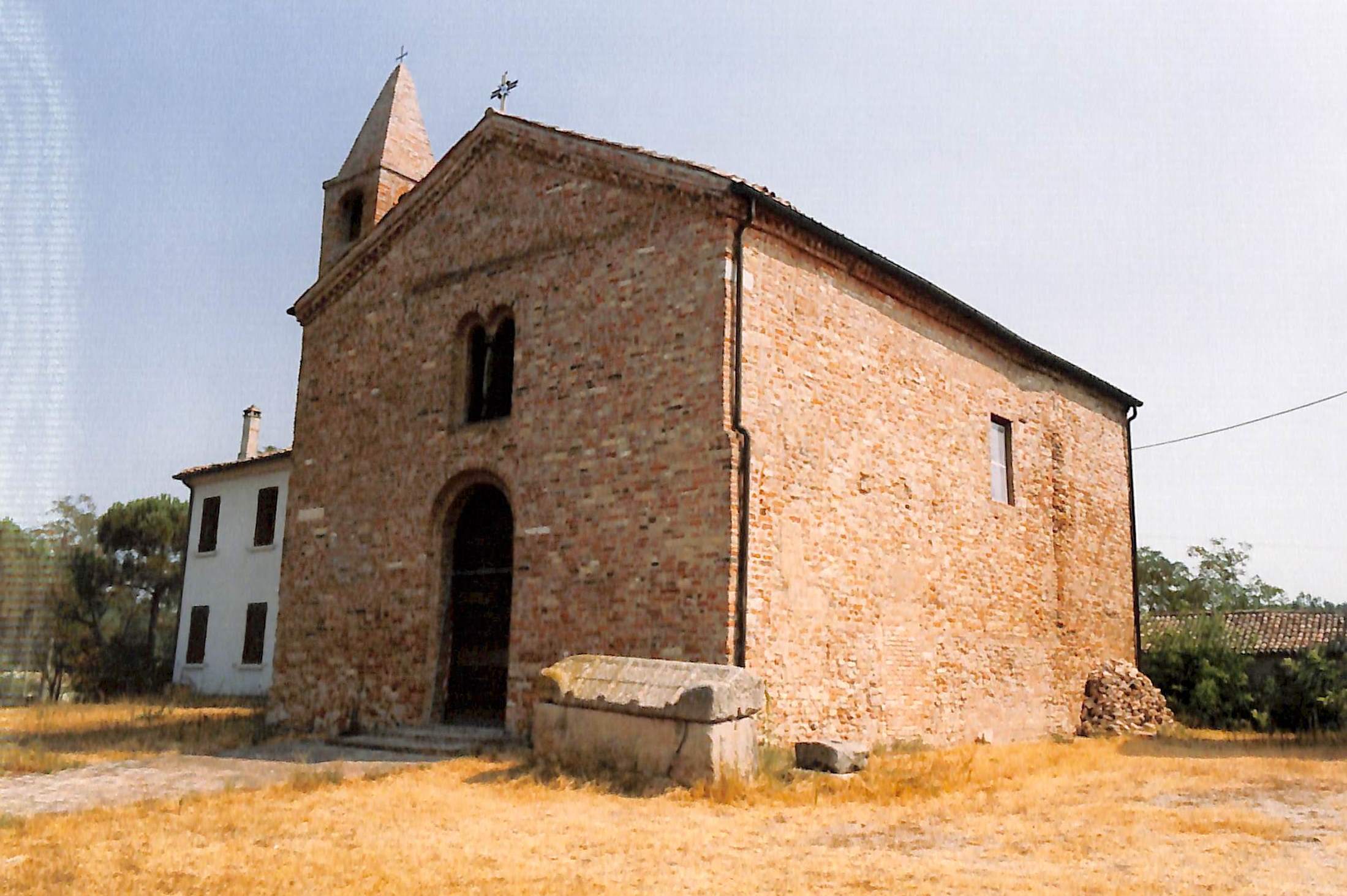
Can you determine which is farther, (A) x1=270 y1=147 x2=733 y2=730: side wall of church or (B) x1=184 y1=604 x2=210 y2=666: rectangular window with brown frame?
(B) x1=184 y1=604 x2=210 y2=666: rectangular window with brown frame

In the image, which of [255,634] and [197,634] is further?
[197,634]

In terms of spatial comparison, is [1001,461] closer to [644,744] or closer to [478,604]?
[478,604]

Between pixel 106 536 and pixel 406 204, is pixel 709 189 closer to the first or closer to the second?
pixel 406 204

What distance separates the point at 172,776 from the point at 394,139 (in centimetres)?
1043

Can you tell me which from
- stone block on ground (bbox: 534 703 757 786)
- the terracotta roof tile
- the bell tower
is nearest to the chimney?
the terracotta roof tile

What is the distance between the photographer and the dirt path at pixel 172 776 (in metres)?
8.32

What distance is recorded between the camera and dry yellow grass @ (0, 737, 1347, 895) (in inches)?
222

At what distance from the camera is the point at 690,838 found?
6824 millimetres

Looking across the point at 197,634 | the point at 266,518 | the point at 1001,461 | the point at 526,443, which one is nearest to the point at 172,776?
the point at 526,443

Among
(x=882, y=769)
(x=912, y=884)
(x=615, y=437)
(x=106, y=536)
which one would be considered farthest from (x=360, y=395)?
(x=106, y=536)

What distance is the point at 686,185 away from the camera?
11.4 metres

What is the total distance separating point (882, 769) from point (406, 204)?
32.9 ft

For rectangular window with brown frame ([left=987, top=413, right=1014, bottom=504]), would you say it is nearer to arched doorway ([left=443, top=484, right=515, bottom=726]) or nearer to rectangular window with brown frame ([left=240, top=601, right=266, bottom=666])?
arched doorway ([left=443, top=484, right=515, bottom=726])

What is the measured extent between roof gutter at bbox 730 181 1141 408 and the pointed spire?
7.18 metres
